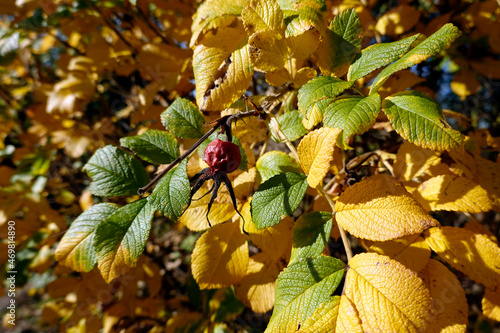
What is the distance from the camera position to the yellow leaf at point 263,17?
631 millimetres

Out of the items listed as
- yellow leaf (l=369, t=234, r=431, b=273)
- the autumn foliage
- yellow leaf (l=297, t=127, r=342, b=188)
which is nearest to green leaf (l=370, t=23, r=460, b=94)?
the autumn foliage

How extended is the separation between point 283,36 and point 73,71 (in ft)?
4.68

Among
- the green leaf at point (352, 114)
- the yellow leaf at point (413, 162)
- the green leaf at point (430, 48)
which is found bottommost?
the yellow leaf at point (413, 162)

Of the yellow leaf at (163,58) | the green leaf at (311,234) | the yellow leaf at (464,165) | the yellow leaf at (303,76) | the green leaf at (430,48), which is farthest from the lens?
the yellow leaf at (163,58)

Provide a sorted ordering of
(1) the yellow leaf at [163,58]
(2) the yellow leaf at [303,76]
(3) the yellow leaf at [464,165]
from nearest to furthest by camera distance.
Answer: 1. (2) the yellow leaf at [303,76]
2. (3) the yellow leaf at [464,165]
3. (1) the yellow leaf at [163,58]

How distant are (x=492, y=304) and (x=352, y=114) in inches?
25.7

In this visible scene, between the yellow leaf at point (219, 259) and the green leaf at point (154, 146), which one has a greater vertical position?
the green leaf at point (154, 146)

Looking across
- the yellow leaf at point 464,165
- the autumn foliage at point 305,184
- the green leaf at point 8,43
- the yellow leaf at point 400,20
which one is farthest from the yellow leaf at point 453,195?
the green leaf at point 8,43

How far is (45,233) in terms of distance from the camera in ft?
5.44

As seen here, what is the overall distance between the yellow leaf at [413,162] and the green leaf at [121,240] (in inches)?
24.8

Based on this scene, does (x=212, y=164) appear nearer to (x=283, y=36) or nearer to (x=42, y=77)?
(x=283, y=36)

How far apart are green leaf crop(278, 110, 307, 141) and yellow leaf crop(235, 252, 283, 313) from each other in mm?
355

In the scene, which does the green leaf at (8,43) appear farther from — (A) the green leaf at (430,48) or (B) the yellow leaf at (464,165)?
(B) the yellow leaf at (464,165)

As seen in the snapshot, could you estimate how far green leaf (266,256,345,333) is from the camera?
0.57 metres
